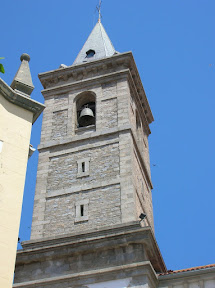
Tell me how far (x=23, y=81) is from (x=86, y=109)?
11.3m

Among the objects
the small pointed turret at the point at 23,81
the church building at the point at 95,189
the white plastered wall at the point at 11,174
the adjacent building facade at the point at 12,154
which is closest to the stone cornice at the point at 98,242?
the church building at the point at 95,189

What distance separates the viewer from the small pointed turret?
952 centimetres

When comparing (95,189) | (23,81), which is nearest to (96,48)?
(95,189)

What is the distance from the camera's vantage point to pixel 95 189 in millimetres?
17828

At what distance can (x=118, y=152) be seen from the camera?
18.7 meters

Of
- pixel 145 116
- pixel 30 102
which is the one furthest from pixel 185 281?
pixel 145 116

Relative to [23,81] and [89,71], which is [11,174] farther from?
[89,71]

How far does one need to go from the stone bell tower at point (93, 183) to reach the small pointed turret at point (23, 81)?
6706 mm

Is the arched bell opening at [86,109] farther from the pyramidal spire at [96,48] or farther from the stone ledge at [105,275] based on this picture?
the stone ledge at [105,275]

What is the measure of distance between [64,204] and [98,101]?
5114mm

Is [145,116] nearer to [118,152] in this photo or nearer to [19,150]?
[118,152]

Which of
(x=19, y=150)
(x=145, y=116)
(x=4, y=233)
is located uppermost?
(x=145, y=116)

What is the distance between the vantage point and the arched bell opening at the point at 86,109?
20969mm

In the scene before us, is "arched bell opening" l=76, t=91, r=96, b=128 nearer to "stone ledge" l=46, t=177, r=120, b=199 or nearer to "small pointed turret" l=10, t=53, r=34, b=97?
"stone ledge" l=46, t=177, r=120, b=199
